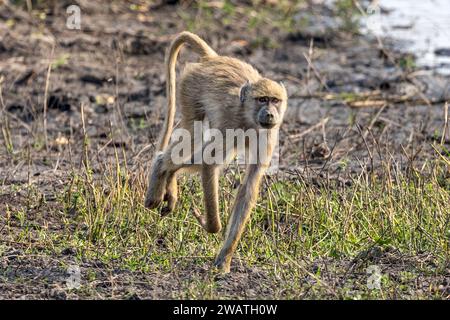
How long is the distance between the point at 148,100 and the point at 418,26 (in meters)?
5.52

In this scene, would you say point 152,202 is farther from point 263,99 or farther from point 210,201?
point 263,99

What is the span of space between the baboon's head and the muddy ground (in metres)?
0.93

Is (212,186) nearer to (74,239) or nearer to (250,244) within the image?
(250,244)

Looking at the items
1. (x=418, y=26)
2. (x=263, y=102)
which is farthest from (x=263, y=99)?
(x=418, y=26)

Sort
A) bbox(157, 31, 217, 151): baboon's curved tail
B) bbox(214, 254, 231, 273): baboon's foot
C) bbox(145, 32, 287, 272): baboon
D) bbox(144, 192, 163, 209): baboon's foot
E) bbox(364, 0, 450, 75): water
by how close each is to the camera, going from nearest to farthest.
Result: 1. bbox(214, 254, 231, 273): baboon's foot
2. bbox(145, 32, 287, 272): baboon
3. bbox(144, 192, 163, 209): baboon's foot
4. bbox(157, 31, 217, 151): baboon's curved tail
5. bbox(364, 0, 450, 75): water

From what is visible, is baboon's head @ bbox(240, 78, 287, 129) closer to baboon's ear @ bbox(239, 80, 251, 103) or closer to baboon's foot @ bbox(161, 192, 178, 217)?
baboon's ear @ bbox(239, 80, 251, 103)

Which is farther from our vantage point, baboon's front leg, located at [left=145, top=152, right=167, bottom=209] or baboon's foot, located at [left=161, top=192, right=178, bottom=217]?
baboon's foot, located at [left=161, top=192, right=178, bottom=217]

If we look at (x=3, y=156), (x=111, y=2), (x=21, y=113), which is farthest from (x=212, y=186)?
(x=111, y=2)

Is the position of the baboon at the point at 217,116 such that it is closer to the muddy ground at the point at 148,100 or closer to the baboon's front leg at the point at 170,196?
the baboon's front leg at the point at 170,196

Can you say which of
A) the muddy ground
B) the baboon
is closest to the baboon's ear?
the baboon

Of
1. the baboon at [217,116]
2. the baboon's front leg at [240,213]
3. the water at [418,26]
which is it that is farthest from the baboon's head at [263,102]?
the water at [418,26]

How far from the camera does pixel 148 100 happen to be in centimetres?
1172

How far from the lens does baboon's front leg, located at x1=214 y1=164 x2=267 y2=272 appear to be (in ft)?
22.8

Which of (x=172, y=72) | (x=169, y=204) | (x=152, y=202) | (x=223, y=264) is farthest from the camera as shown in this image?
(x=172, y=72)
